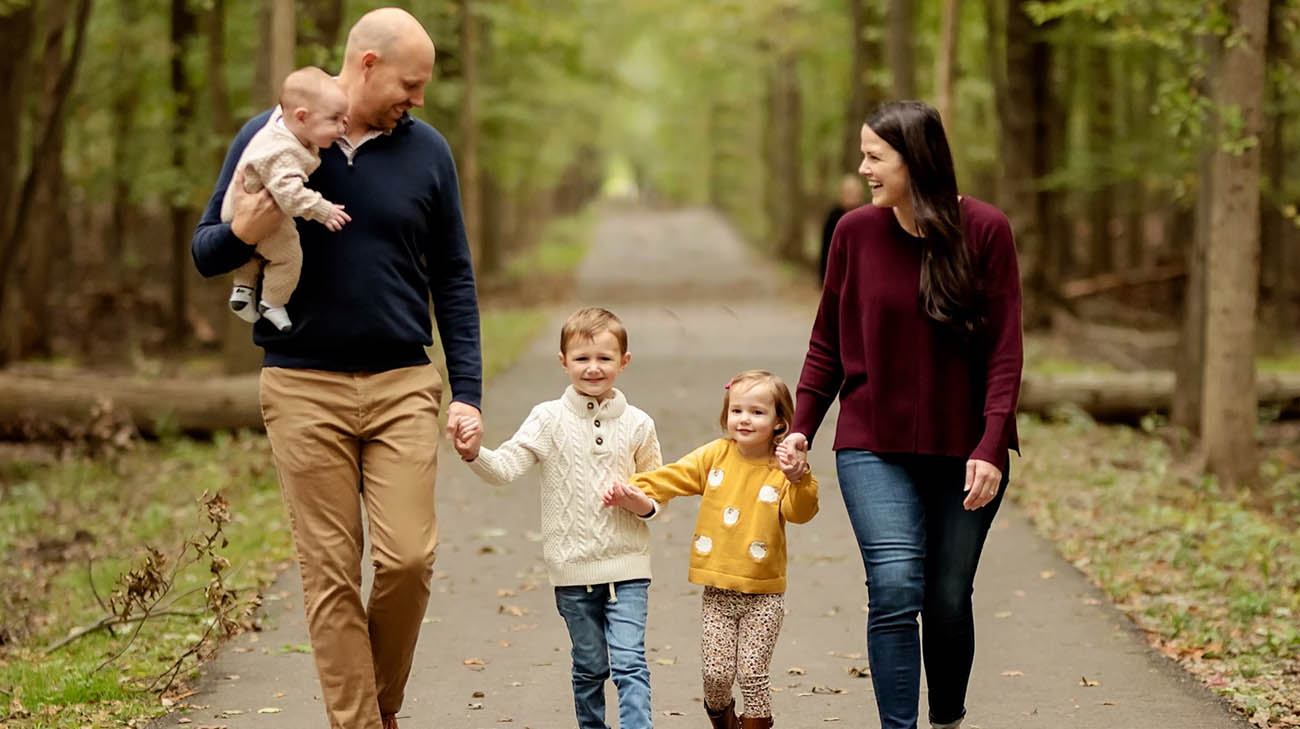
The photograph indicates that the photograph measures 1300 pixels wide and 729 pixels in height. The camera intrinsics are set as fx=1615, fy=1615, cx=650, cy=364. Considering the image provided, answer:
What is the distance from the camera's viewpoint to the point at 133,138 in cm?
2383

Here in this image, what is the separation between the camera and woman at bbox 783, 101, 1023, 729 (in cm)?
471

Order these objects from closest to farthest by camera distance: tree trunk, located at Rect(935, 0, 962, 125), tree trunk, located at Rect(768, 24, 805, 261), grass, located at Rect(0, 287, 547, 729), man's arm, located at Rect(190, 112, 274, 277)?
man's arm, located at Rect(190, 112, 274, 277)
grass, located at Rect(0, 287, 547, 729)
tree trunk, located at Rect(935, 0, 962, 125)
tree trunk, located at Rect(768, 24, 805, 261)

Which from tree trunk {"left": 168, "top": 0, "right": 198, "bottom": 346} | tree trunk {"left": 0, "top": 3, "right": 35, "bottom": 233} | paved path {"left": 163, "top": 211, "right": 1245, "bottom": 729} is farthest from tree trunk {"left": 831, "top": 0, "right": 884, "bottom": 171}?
paved path {"left": 163, "top": 211, "right": 1245, "bottom": 729}

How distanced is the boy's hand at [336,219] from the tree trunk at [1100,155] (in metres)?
22.5

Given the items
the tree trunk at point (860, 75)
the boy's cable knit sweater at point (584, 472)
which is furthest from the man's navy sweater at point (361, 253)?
the tree trunk at point (860, 75)

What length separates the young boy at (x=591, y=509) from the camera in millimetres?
4914

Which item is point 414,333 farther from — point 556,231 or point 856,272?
point 556,231

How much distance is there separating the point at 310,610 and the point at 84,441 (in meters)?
9.32

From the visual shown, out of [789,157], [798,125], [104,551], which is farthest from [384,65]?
[798,125]

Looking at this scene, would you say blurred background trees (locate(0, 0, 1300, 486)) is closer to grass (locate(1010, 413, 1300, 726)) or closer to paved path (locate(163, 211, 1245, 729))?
grass (locate(1010, 413, 1300, 726))

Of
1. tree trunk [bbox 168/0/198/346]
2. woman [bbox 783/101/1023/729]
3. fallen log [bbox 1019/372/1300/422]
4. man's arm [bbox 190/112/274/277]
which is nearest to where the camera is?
man's arm [bbox 190/112/274/277]

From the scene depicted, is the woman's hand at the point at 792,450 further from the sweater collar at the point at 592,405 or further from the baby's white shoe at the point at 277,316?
the baby's white shoe at the point at 277,316

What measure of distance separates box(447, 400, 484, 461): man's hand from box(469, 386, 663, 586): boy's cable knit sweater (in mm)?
106

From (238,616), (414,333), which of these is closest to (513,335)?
(238,616)
